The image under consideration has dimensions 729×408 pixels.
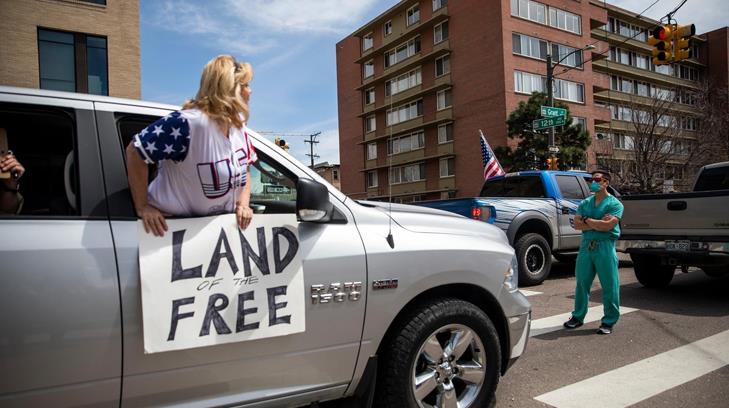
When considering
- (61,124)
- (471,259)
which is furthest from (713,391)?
(61,124)

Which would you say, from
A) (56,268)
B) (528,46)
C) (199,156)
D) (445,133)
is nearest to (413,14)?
(445,133)

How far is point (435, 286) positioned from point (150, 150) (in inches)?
65.4

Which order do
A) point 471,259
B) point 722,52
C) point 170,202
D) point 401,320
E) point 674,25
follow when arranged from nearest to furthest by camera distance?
1. point 170,202
2. point 401,320
3. point 471,259
4. point 674,25
5. point 722,52

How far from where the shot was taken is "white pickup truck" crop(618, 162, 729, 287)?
6.34m

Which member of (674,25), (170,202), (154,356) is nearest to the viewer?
(154,356)

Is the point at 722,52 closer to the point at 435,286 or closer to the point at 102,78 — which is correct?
the point at 102,78

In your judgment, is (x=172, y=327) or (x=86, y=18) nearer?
(x=172, y=327)

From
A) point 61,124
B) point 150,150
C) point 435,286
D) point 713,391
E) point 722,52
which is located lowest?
point 713,391

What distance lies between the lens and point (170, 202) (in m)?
2.25

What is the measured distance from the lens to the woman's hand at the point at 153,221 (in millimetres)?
2152

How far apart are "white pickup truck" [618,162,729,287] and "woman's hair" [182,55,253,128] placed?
6412 mm

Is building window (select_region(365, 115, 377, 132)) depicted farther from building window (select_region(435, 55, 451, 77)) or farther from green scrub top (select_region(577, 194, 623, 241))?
green scrub top (select_region(577, 194, 623, 241))

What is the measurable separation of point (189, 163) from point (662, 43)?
13949mm

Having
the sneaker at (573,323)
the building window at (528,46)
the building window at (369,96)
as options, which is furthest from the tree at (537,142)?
the sneaker at (573,323)
